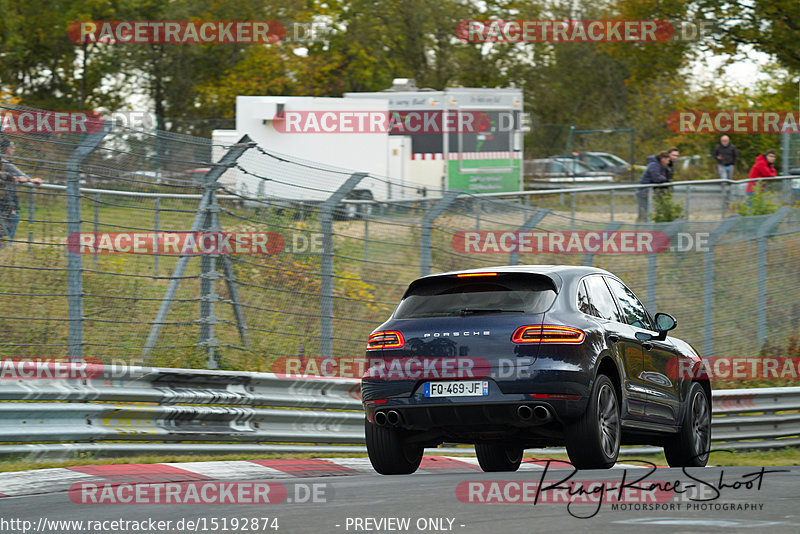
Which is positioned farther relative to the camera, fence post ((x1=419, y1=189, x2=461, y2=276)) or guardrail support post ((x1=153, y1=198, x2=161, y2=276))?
fence post ((x1=419, y1=189, x2=461, y2=276))

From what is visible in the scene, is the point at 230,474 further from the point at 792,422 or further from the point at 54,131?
the point at 792,422

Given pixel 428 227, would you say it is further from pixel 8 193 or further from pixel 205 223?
pixel 8 193

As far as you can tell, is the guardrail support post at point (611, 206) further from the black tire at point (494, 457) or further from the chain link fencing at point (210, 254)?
the black tire at point (494, 457)

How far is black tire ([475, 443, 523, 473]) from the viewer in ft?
36.0

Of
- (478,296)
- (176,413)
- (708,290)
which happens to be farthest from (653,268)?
(478,296)

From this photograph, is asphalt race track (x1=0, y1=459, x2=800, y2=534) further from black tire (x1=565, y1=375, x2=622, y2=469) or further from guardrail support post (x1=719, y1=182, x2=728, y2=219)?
guardrail support post (x1=719, y1=182, x2=728, y2=219)

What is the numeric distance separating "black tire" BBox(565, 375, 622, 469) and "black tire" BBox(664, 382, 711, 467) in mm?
2002

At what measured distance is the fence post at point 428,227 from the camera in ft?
47.1

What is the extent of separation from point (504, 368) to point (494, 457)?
2506 mm

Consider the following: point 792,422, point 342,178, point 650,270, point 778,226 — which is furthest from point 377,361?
point 778,226

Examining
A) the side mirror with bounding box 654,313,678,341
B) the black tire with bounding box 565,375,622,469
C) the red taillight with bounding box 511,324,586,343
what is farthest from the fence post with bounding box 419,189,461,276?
the red taillight with bounding box 511,324,586,343

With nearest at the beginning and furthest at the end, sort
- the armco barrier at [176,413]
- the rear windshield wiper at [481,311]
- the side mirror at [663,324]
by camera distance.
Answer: the rear windshield wiper at [481,311]
the armco barrier at [176,413]
the side mirror at [663,324]

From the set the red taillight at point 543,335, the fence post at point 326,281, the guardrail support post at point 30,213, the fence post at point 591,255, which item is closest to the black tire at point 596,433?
the red taillight at point 543,335

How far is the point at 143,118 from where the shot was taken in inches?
1961
